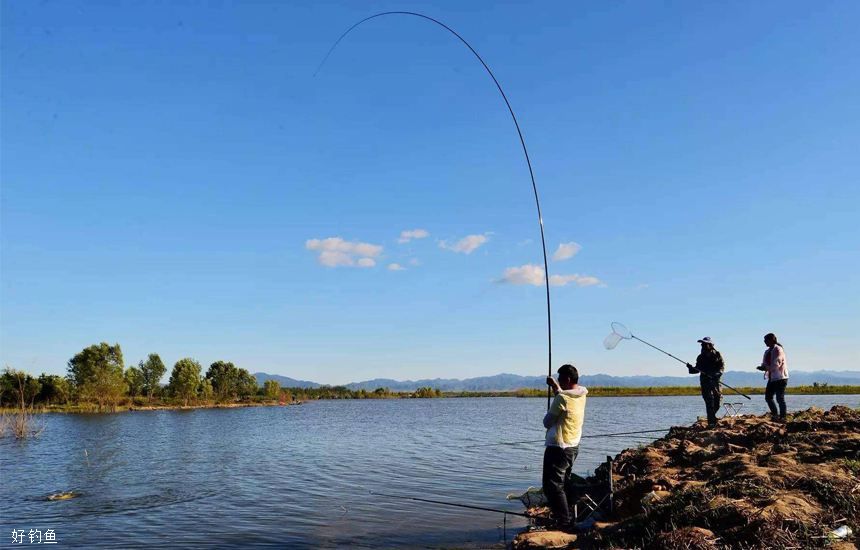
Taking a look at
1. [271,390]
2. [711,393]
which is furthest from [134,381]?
[711,393]

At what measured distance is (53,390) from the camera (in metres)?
67.8

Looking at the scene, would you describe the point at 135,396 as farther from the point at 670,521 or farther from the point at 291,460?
the point at 670,521

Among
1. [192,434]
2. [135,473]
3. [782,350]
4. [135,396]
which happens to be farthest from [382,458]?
[135,396]

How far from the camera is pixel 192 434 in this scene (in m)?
34.4

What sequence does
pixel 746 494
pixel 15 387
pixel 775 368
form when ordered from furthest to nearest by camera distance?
pixel 15 387 → pixel 775 368 → pixel 746 494

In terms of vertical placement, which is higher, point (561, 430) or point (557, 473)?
point (561, 430)

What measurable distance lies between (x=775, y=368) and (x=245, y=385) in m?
93.7

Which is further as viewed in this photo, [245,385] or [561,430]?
[245,385]

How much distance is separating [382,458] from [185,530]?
34.1 feet

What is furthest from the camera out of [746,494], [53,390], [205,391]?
[205,391]

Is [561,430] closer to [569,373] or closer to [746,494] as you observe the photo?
[569,373]

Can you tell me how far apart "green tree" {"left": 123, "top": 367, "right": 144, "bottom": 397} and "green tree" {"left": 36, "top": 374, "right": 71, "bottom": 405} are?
9699 mm

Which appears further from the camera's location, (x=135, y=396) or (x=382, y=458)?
(x=135, y=396)

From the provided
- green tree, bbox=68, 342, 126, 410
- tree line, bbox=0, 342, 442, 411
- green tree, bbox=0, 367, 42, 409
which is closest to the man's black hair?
tree line, bbox=0, 342, 442, 411
